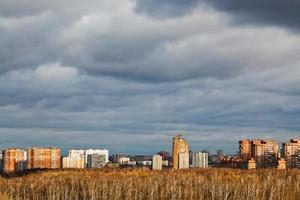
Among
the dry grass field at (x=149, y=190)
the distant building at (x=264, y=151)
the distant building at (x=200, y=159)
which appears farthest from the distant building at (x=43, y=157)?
the dry grass field at (x=149, y=190)

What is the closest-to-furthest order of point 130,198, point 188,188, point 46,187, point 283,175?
point 130,198
point 188,188
point 46,187
point 283,175

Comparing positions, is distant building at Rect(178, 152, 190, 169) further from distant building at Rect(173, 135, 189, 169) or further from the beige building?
the beige building

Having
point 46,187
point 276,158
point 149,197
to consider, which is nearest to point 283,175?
point 149,197

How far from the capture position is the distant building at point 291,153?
9831 centimetres

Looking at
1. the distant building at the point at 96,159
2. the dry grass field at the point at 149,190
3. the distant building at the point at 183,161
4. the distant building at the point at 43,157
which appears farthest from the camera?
the distant building at the point at 96,159

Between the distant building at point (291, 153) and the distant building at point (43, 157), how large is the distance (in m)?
40.8

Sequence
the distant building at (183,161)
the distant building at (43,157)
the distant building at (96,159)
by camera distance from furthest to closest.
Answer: the distant building at (96,159) < the distant building at (43,157) < the distant building at (183,161)

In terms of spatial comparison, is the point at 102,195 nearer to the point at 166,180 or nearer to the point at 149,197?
the point at 149,197

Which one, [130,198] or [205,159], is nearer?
[130,198]

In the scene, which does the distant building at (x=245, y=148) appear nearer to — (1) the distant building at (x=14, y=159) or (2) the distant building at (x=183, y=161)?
(2) the distant building at (x=183, y=161)

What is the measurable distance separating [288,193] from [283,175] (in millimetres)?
11090

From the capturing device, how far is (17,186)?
42250mm

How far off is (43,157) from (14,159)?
9.09 meters

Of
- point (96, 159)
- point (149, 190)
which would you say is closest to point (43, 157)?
point (96, 159)
